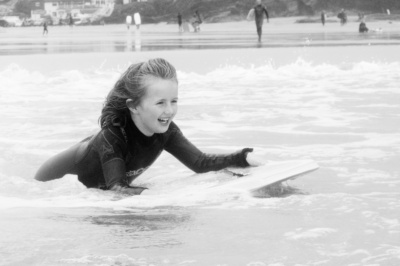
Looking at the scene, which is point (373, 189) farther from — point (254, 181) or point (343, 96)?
point (343, 96)

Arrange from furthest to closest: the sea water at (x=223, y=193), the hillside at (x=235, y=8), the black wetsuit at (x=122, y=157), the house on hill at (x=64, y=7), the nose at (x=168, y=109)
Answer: the house on hill at (x=64, y=7), the hillside at (x=235, y=8), the black wetsuit at (x=122, y=157), the nose at (x=168, y=109), the sea water at (x=223, y=193)

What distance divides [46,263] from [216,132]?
439 centimetres

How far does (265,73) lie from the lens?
14305 mm

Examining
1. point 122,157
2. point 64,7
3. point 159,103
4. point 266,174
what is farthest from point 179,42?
point 64,7

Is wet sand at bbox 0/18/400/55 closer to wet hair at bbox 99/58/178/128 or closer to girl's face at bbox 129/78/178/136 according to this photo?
wet hair at bbox 99/58/178/128

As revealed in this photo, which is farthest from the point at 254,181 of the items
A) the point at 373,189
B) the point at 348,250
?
the point at 348,250

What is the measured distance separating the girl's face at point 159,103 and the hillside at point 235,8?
7134cm

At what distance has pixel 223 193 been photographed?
14.5ft

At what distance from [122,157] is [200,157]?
0.56 metres

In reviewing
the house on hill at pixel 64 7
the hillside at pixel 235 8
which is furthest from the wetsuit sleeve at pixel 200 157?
the house on hill at pixel 64 7

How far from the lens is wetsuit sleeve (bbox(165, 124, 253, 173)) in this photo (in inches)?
188

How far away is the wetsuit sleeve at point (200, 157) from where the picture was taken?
477 centimetres

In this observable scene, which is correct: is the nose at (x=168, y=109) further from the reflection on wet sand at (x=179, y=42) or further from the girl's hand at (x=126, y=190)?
the reflection on wet sand at (x=179, y=42)

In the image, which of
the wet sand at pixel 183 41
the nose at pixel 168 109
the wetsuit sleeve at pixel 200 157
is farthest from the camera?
the wet sand at pixel 183 41
